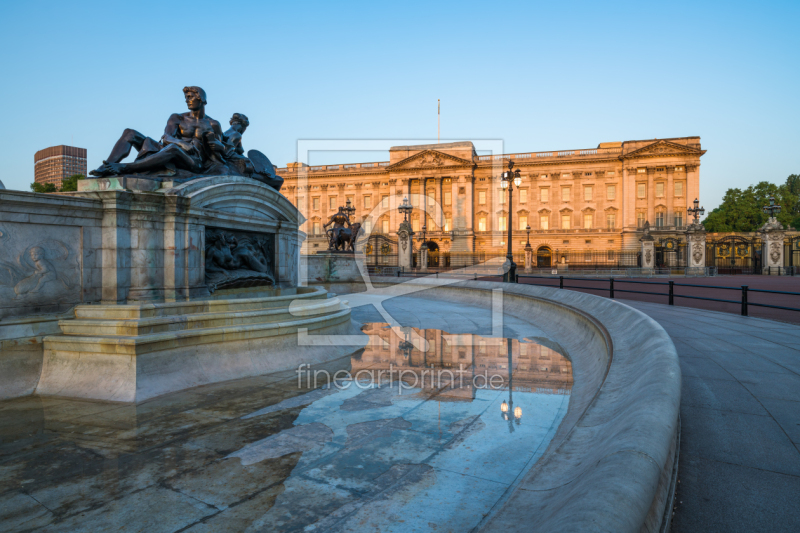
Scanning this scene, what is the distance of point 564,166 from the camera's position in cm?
6662

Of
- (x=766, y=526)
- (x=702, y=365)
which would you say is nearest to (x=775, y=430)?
(x=766, y=526)

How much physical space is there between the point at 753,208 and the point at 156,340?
86.1m

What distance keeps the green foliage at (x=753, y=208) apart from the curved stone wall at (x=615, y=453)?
8074 centimetres

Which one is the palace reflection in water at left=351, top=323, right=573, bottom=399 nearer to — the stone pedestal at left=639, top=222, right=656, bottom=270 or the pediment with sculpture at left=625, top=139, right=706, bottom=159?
the stone pedestal at left=639, top=222, right=656, bottom=270

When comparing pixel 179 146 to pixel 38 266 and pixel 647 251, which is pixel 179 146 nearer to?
pixel 38 266

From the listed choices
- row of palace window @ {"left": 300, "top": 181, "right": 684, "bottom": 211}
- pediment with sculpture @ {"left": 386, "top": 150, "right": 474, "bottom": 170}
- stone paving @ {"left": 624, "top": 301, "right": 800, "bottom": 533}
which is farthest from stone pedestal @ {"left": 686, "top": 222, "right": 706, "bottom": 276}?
stone paving @ {"left": 624, "top": 301, "right": 800, "bottom": 533}

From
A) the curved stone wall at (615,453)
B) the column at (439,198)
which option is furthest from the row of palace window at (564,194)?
the curved stone wall at (615,453)

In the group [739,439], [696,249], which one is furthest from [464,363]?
[696,249]

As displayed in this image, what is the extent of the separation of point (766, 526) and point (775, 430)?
146 centimetres

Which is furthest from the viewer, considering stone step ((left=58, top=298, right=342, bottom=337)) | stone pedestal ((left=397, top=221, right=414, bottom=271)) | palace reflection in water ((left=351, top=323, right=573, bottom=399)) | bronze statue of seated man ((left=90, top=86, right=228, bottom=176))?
stone pedestal ((left=397, top=221, right=414, bottom=271))

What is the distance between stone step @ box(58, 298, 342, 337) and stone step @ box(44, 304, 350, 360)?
0.12 m

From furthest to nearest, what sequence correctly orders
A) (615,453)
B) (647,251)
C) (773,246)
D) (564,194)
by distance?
(564,194)
(647,251)
(773,246)
(615,453)

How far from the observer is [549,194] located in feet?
222

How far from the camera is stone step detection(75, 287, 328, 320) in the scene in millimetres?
6059
